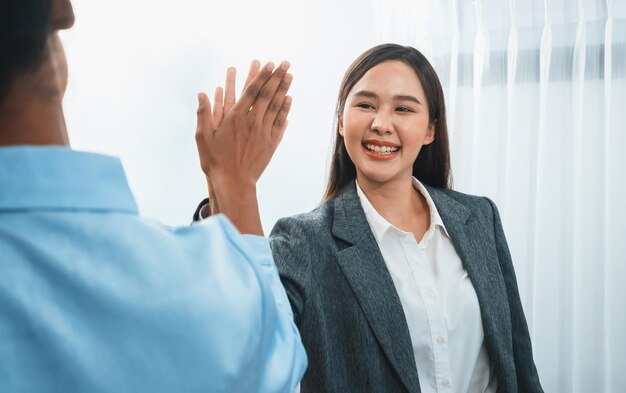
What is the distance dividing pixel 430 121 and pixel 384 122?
228 mm

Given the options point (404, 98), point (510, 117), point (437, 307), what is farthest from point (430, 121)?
point (510, 117)

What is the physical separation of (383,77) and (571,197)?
3.38 ft

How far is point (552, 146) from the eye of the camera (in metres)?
2.31

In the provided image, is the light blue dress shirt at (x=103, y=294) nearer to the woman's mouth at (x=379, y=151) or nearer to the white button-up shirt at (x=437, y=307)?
the white button-up shirt at (x=437, y=307)

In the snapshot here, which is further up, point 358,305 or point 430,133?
point 430,133

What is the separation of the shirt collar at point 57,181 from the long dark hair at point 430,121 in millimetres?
1269

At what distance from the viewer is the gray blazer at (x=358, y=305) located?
141cm

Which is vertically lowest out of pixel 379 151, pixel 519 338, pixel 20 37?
pixel 519 338

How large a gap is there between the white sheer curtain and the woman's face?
0.76m

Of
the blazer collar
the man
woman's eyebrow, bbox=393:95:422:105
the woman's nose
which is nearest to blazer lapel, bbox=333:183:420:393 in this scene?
the blazer collar

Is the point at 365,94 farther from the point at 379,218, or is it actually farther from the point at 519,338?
the point at 519,338

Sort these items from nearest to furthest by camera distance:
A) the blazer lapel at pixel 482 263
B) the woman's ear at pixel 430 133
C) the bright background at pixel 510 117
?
the blazer lapel at pixel 482 263
the woman's ear at pixel 430 133
the bright background at pixel 510 117

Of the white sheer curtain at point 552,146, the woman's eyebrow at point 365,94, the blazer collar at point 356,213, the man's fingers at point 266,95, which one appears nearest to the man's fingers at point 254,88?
the man's fingers at point 266,95

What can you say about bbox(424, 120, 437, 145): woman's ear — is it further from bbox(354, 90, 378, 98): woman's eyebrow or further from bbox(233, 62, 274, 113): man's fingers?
bbox(233, 62, 274, 113): man's fingers
